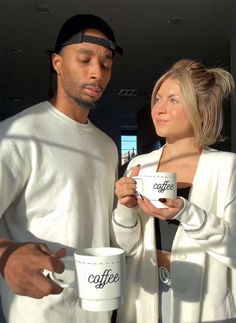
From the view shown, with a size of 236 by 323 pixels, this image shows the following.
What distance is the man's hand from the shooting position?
2.78 ft

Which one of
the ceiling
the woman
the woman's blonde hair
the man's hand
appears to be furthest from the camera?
the ceiling

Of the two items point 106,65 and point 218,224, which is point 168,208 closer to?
point 218,224

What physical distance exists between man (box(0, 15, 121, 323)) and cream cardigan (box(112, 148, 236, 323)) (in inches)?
3.8

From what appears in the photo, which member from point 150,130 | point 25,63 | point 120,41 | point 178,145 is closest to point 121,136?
point 150,130

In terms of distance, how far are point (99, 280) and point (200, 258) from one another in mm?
456

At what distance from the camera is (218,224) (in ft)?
3.80

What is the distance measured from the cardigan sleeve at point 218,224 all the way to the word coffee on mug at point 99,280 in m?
0.29

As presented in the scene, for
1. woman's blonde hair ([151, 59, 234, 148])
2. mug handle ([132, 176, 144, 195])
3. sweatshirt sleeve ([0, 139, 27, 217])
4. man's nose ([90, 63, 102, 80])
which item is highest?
man's nose ([90, 63, 102, 80])

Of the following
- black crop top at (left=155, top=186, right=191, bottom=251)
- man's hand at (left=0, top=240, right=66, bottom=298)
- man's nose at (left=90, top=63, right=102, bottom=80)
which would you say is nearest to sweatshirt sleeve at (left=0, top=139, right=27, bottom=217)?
man's hand at (left=0, top=240, right=66, bottom=298)

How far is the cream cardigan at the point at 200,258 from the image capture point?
4.03 feet

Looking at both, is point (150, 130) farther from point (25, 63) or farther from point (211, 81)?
point (211, 81)

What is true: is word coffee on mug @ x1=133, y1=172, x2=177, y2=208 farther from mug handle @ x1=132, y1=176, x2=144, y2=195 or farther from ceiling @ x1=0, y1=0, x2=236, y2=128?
ceiling @ x1=0, y1=0, x2=236, y2=128

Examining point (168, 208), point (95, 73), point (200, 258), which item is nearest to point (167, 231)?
point (200, 258)

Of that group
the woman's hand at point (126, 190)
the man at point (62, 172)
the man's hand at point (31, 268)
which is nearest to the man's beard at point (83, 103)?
the man at point (62, 172)
